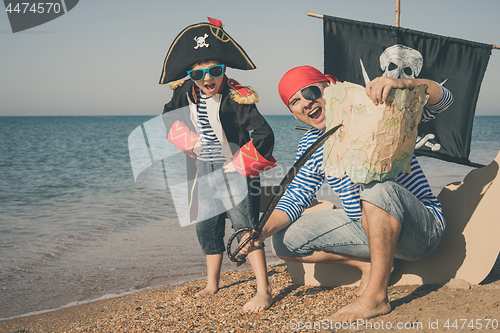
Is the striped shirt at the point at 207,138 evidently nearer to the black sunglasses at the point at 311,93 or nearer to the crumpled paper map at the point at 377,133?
the black sunglasses at the point at 311,93

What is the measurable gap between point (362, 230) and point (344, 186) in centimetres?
27

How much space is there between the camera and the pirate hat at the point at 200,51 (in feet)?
7.72

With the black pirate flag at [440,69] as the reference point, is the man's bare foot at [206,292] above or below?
below

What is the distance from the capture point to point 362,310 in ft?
5.71

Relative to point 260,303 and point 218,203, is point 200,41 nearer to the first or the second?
point 218,203

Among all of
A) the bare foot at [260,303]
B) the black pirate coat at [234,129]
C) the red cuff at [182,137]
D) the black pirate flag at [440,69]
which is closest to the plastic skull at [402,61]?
the black pirate flag at [440,69]

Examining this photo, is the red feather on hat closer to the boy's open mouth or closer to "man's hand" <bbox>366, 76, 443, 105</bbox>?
the boy's open mouth

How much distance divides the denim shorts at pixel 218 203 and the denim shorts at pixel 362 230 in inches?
13.4

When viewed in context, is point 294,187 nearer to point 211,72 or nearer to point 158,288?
point 211,72

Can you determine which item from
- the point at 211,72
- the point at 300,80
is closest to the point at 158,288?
the point at 211,72

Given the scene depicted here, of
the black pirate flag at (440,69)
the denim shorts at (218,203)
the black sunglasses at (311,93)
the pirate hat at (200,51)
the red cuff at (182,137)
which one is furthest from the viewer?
the black pirate flag at (440,69)

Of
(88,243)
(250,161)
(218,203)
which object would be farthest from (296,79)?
(88,243)

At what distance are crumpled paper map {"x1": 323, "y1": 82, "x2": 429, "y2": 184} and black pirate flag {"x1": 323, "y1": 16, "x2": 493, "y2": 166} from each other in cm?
221

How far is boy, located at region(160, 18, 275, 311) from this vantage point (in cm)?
236
